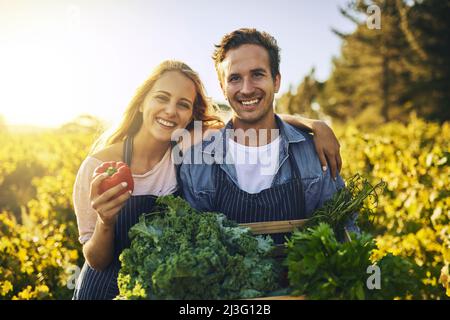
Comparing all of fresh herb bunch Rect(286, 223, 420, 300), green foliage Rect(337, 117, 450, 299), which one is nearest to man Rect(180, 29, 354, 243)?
green foliage Rect(337, 117, 450, 299)

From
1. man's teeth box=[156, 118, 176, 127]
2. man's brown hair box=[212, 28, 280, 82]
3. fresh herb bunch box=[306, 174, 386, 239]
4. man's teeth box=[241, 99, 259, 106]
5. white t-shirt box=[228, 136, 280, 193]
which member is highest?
man's brown hair box=[212, 28, 280, 82]

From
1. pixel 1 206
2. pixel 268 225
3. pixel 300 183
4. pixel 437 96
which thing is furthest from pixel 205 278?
pixel 437 96

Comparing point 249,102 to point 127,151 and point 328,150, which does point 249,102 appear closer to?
point 328,150

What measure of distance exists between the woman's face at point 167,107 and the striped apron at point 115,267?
0.44 metres

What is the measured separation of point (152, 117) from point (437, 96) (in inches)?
935

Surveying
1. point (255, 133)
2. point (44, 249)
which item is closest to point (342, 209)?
point (255, 133)

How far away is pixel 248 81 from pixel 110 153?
1.00 m

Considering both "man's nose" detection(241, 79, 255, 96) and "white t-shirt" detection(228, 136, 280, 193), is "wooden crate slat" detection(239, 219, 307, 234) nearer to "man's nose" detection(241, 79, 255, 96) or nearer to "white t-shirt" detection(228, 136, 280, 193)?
"white t-shirt" detection(228, 136, 280, 193)

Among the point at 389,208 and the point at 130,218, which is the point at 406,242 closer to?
the point at 389,208

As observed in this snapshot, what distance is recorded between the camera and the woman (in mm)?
2744

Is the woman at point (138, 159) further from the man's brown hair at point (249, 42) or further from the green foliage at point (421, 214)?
the green foliage at point (421, 214)

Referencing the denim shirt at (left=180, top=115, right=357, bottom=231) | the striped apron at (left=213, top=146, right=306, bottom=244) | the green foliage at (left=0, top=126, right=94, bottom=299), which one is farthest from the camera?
the green foliage at (left=0, top=126, right=94, bottom=299)

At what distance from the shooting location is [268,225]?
8.77 feet

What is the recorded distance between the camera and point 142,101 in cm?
324
